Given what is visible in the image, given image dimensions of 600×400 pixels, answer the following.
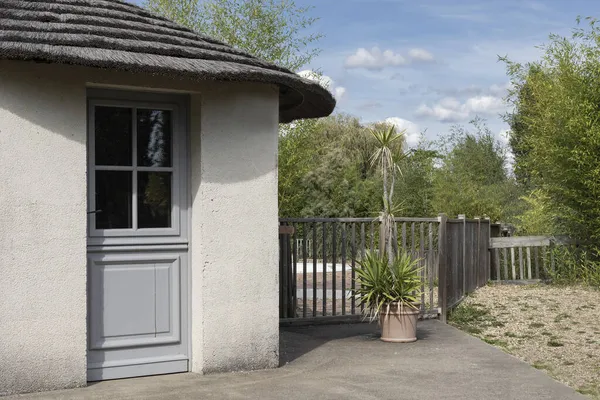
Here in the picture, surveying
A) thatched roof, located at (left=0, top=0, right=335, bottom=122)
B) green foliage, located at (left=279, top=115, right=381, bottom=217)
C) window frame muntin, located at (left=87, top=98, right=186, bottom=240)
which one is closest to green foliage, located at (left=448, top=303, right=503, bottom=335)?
thatched roof, located at (left=0, top=0, right=335, bottom=122)

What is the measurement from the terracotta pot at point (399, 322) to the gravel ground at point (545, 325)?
1.12 m

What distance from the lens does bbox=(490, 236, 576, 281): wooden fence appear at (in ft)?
53.1

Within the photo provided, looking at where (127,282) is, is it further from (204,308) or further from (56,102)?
(56,102)

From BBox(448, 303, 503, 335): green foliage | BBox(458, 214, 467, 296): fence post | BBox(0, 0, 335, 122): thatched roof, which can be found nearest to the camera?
BBox(0, 0, 335, 122): thatched roof

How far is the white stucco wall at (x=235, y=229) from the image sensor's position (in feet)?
23.6

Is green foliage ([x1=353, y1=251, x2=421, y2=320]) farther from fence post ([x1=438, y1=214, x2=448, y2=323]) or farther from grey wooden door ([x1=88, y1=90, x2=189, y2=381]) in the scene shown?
grey wooden door ([x1=88, y1=90, x2=189, y2=381])

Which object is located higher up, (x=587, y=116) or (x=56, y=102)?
(x=587, y=116)

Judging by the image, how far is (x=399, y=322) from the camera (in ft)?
29.8

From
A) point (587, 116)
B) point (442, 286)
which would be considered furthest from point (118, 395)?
point (587, 116)

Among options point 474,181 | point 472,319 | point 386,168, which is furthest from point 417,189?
point 386,168

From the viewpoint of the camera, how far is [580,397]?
661 cm

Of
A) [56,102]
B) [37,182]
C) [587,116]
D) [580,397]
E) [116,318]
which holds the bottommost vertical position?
[580,397]

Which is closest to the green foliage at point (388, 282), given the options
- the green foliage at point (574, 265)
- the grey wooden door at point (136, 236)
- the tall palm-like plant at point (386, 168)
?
the tall palm-like plant at point (386, 168)

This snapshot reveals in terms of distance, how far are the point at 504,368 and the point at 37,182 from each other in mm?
4744
